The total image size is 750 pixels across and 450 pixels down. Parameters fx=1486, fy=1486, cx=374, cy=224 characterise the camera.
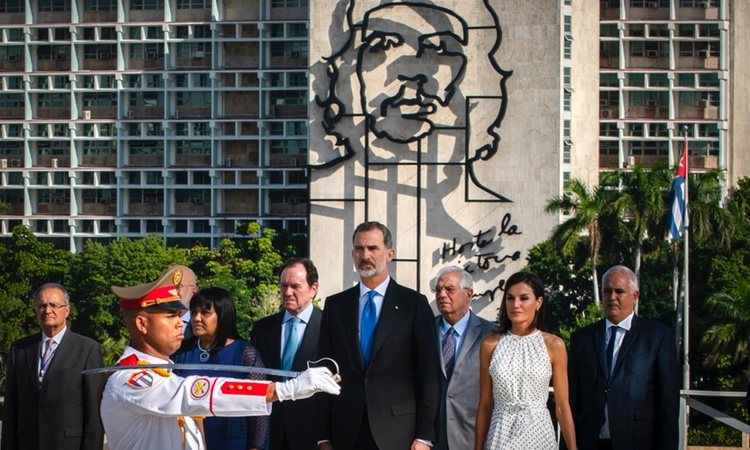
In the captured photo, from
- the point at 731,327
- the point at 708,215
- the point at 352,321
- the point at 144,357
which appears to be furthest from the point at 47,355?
the point at 708,215

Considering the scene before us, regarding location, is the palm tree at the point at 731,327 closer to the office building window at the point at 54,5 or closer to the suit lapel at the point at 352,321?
the suit lapel at the point at 352,321

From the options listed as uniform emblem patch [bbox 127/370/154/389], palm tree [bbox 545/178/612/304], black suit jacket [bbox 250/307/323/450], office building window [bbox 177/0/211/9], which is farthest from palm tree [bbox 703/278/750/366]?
office building window [bbox 177/0/211/9]

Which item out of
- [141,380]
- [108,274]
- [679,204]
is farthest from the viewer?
[108,274]

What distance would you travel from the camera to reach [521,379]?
809 cm

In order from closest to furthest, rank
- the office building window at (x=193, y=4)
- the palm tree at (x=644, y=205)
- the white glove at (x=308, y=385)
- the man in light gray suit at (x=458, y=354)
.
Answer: the white glove at (x=308, y=385), the man in light gray suit at (x=458, y=354), the palm tree at (x=644, y=205), the office building window at (x=193, y=4)

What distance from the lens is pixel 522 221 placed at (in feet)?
183

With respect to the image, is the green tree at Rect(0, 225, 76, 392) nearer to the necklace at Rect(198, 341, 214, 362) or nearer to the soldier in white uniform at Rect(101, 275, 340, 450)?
the necklace at Rect(198, 341, 214, 362)

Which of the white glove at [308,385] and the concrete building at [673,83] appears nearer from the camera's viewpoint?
the white glove at [308,385]

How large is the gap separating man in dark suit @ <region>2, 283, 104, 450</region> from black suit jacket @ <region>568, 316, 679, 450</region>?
310 cm

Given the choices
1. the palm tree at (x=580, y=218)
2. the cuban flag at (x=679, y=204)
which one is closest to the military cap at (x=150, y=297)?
the cuban flag at (x=679, y=204)

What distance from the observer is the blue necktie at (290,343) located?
936 centimetres

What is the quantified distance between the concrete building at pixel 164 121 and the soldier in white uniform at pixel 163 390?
76.7 meters

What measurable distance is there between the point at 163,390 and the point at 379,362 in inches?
96.6

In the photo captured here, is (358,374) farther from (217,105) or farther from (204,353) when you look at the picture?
(217,105)
